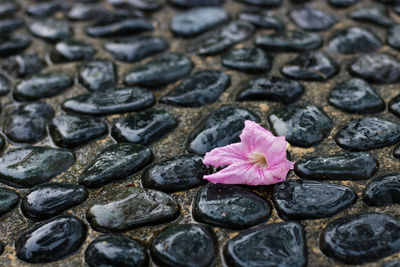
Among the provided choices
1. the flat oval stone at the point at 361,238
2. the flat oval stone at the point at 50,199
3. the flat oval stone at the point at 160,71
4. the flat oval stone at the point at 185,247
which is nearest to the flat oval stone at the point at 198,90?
the flat oval stone at the point at 160,71

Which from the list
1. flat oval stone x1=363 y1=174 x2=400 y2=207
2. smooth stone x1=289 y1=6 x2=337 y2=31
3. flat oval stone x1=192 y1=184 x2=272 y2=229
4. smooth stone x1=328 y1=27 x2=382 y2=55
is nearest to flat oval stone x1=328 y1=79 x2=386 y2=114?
smooth stone x1=328 y1=27 x2=382 y2=55

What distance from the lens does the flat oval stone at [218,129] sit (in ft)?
7.21

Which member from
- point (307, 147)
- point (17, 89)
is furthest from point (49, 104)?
point (307, 147)

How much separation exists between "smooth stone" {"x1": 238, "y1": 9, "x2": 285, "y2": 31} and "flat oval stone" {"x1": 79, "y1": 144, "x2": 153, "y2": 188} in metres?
1.40

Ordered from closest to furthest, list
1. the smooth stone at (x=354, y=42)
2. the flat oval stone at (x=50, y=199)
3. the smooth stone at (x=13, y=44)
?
the flat oval stone at (x=50, y=199) → the smooth stone at (x=354, y=42) → the smooth stone at (x=13, y=44)

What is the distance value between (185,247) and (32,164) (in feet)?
2.95

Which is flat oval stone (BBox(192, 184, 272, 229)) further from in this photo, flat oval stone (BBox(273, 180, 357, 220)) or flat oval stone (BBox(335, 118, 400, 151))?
flat oval stone (BBox(335, 118, 400, 151))

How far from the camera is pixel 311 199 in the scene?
1.86m

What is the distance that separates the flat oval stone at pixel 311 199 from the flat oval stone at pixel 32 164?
1.02 m

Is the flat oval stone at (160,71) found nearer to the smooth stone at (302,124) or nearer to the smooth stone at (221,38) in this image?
the smooth stone at (221,38)

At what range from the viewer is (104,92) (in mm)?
2566

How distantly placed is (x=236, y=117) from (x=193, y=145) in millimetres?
274

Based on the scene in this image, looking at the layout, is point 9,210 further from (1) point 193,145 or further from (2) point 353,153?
(2) point 353,153

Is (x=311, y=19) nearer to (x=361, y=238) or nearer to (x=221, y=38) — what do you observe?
(x=221, y=38)
